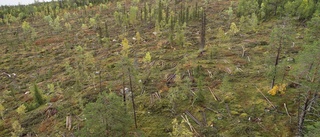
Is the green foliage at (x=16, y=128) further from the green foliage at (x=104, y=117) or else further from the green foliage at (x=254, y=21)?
the green foliage at (x=254, y=21)

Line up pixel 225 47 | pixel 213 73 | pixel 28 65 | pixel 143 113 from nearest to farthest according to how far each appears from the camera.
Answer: pixel 143 113
pixel 213 73
pixel 225 47
pixel 28 65

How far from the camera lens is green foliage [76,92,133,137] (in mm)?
17875

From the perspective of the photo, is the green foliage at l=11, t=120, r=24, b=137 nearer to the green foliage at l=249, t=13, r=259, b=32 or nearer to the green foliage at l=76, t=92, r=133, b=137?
the green foliage at l=76, t=92, r=133, b=137

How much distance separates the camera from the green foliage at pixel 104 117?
17875 millimetres

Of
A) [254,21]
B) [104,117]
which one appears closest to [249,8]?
[254,21]

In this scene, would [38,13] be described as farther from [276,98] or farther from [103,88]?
[276,98]

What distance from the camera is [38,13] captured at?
124m

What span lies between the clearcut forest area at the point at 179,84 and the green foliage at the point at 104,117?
8cm

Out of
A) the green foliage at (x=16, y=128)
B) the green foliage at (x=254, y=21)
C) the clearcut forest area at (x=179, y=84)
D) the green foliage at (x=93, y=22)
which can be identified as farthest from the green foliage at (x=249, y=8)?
the green foliage at (x=16, y=128)

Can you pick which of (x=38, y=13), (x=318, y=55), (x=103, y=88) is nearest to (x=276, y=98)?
(x=318, y=55)

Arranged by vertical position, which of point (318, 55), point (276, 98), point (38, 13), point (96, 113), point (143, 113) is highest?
point (38, 13)

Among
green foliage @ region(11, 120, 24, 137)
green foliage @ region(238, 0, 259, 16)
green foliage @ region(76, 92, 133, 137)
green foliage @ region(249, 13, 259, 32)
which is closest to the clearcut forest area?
green foliage @ region(76, 92, 133, 137)

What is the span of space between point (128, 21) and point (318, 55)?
217 feet

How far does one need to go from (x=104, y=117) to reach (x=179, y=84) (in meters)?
15.6
